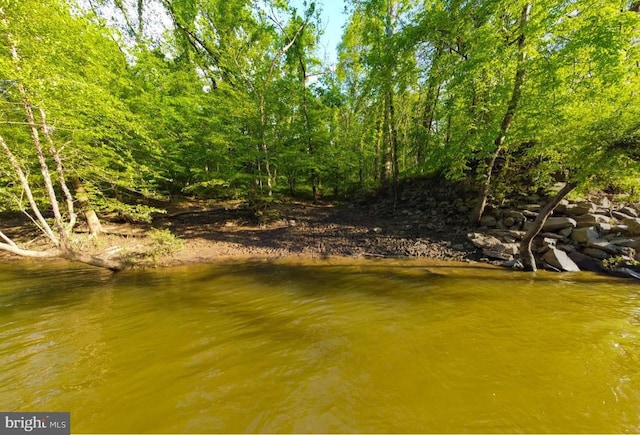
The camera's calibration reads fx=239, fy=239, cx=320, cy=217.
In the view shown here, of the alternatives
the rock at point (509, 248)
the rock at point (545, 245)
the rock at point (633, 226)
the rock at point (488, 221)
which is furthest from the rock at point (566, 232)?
the rock at point (488, 221)

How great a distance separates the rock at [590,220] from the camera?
8164mm

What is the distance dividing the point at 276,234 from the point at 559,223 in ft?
36.7

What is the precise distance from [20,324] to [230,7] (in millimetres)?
16533

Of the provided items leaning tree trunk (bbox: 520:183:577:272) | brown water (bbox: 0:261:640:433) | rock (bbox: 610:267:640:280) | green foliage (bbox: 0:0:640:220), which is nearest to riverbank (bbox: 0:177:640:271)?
rock (bbox: 610:267:640:280)

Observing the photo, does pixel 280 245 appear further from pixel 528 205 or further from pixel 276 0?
pixel 276 0

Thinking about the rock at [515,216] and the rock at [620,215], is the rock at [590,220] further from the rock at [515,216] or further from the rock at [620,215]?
the rock at [515,216]

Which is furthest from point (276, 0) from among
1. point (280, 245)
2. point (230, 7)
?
point (280, 245)

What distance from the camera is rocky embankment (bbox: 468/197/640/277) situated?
23.9ft

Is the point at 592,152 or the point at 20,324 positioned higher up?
the point at 592,152

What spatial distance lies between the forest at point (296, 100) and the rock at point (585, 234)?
1.70 meters

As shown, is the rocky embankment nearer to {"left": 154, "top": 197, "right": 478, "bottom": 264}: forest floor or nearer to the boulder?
the boulder

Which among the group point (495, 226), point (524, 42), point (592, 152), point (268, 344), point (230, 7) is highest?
point (230, 7)

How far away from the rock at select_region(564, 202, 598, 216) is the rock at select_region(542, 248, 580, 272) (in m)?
2.39

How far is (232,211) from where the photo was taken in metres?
14.6
